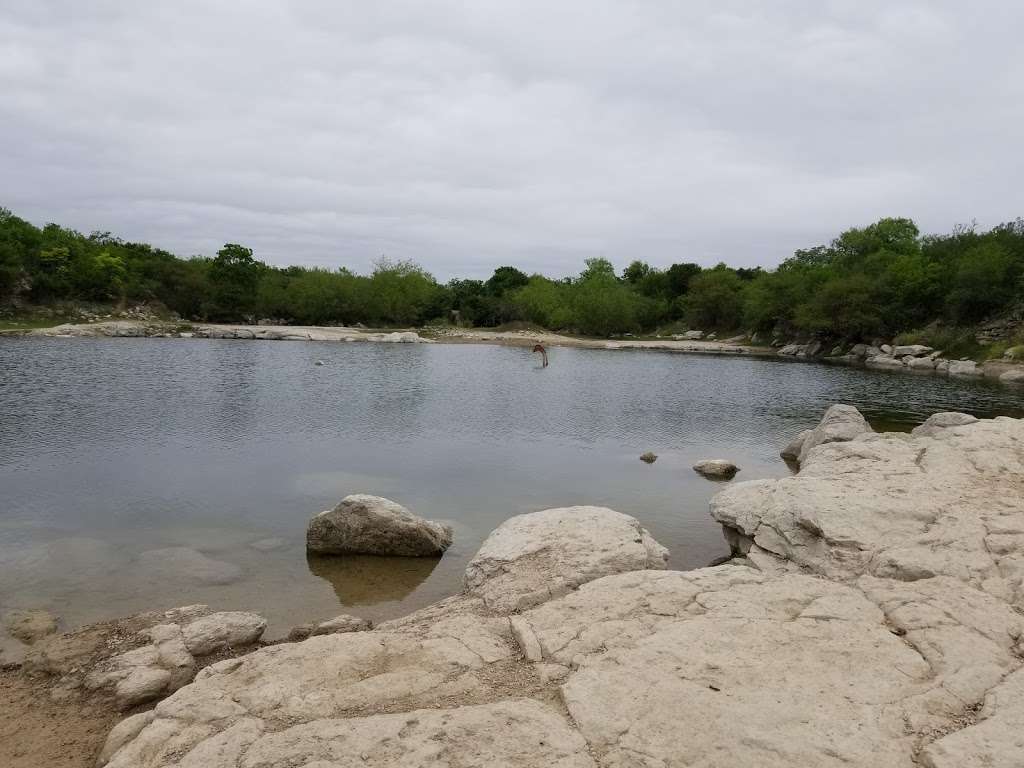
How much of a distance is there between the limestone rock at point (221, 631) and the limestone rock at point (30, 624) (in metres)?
2.00

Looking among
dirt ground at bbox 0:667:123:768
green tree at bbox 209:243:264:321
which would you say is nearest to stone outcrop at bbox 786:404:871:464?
dirt ground at bbox 0:667:123:768

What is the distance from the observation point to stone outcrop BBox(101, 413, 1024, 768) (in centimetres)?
482

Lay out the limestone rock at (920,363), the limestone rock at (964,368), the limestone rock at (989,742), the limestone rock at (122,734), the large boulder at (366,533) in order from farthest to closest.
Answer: the limestone rock at (920,363), the limestone rock at (964,368), the large boulder at (366,533), the limestone rock at (122,734), the limestone rock at (989,742)

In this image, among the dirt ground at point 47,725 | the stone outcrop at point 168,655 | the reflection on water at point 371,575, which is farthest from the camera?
the reflection on water at point 371,575

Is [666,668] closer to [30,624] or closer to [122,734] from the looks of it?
[122,734]

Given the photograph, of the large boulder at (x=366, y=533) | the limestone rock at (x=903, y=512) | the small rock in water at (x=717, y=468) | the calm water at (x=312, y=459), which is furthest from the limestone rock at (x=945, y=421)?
the large boulder at (x=366, y=533)

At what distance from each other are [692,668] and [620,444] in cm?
1694

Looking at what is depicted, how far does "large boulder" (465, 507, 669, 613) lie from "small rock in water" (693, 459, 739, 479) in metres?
9.00

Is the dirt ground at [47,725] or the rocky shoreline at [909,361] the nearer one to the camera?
the dirt ground at [47,725]

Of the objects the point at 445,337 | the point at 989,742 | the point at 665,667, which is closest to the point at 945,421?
the point at 989,742

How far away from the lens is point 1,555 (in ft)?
37.2

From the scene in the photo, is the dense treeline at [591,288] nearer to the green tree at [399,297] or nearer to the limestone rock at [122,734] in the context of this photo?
the green tree at [399,297]

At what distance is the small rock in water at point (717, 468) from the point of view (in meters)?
18.5

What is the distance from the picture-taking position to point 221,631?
8.33 meters
